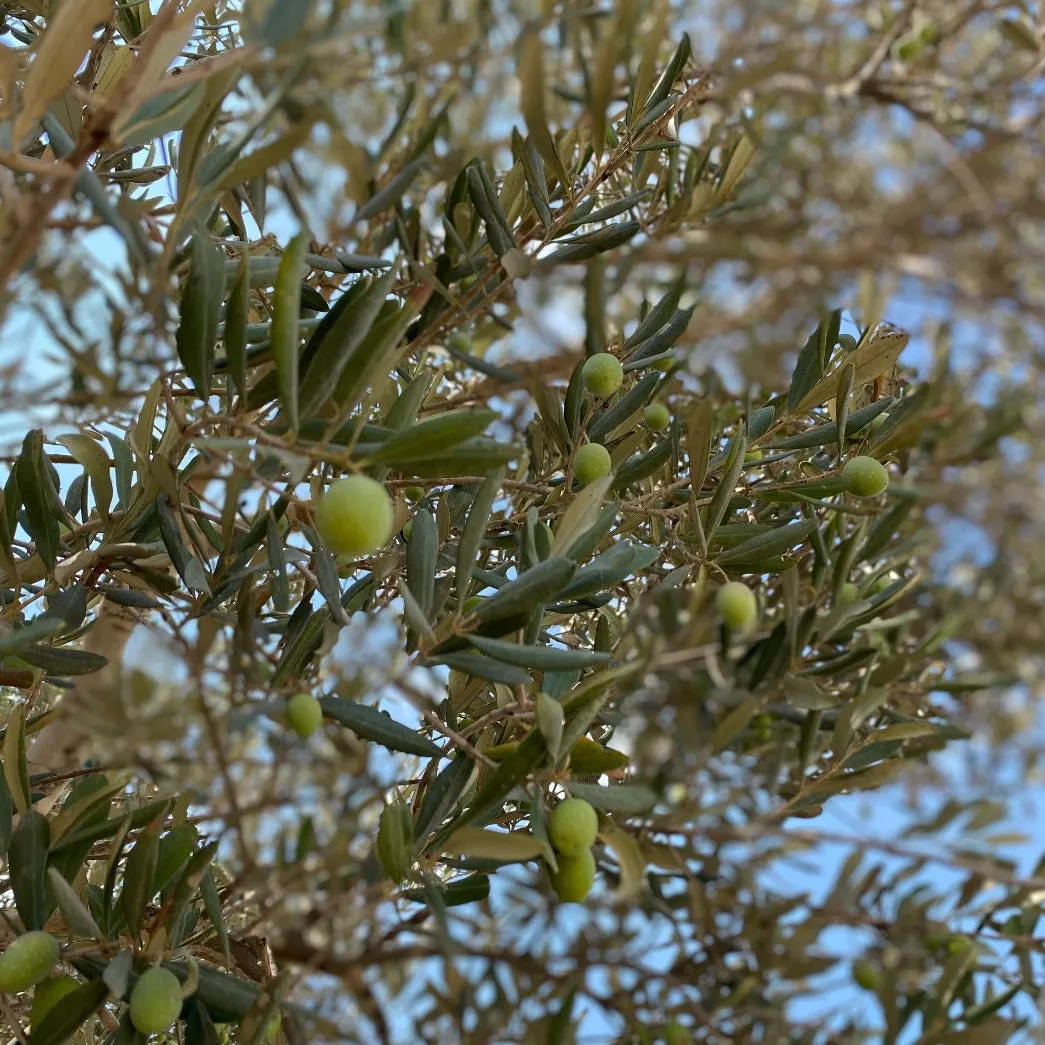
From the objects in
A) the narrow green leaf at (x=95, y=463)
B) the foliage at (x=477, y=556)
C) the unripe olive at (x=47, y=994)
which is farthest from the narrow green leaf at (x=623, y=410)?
the unripe olive at (x=47, y=994)

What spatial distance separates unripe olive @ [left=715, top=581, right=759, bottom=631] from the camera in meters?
1.04

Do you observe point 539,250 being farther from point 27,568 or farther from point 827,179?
point 827,179

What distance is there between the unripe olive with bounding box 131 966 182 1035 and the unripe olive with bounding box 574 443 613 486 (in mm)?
873

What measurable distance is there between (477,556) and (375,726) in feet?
0.88

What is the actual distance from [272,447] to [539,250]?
77 cm

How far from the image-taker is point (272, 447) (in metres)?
1.07

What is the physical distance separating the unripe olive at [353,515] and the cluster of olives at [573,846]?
0.39 metres

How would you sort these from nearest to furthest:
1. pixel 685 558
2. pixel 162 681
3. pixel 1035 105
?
pixel 162 681 < pixel 685 558 < pixel 1035 105

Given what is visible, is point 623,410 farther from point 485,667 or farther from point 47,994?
point 47,994

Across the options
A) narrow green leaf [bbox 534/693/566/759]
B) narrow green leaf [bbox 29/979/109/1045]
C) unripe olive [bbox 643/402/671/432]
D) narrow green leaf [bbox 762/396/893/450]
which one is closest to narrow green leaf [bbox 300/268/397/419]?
narrow green leaf [bbox 534/693/566/759]

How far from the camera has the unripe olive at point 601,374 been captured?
1.56 meters

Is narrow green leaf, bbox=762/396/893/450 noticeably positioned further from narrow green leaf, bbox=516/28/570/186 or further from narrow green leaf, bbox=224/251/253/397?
narrow green leaf, bbox=224/251/253/397

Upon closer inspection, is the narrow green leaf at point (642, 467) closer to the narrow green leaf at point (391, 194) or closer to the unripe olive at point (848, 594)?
the unripe olive at point (848, 594)


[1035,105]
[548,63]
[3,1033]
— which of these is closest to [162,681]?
[548,63]
